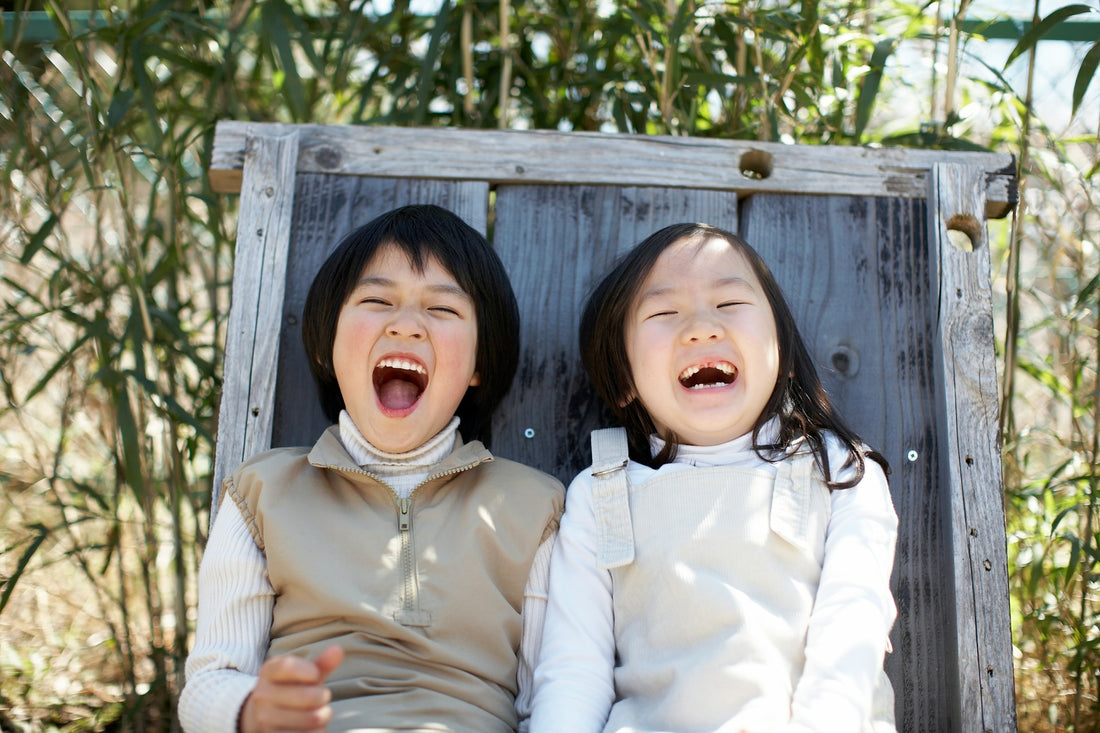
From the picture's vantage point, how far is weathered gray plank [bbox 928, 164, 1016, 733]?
182 cm

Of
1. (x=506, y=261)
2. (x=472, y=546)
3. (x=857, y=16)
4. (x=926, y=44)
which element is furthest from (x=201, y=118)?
(x=926, y=44)

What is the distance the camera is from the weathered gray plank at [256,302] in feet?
6.31

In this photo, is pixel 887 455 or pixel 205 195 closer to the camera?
pixel 887 455

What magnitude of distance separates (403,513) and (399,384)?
274 mm

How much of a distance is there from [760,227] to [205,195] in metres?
1.34

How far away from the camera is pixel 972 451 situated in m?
1.93

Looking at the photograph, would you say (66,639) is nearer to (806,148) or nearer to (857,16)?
(806,148)

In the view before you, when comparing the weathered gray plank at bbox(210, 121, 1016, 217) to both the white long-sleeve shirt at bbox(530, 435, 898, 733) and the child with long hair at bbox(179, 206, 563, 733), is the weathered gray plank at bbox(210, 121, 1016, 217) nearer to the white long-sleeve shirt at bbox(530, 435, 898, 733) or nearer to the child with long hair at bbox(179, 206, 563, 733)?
the child with long hair at bbox(179, 206, 563, 733)

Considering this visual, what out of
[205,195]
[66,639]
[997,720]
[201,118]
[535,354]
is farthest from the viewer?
[66,639]

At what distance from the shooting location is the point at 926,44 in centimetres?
304

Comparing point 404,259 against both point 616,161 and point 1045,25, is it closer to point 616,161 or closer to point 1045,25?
point 616,161

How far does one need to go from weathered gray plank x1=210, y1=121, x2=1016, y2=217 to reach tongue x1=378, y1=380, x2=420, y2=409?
53 cm

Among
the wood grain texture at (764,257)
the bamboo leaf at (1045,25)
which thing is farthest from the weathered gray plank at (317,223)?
the bamboo leaf at (1045,25)

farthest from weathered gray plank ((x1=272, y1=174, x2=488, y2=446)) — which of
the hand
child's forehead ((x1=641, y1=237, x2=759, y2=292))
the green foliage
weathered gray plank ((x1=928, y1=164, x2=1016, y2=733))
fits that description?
weathered gray plank ((x1=928, y1=164, x2=1016, y2=733))
